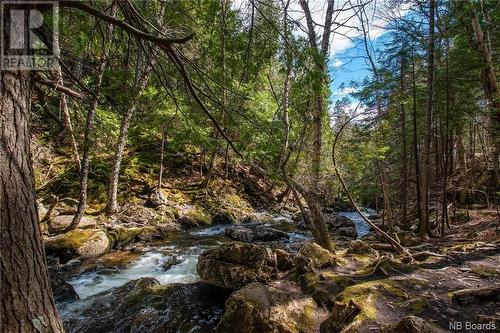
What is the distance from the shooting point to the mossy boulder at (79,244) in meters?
7.99

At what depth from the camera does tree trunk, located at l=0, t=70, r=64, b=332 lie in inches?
68.4

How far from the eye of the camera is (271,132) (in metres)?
3.72

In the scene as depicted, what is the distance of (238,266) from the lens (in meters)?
5.65

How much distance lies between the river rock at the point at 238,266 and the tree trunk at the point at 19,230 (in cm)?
380

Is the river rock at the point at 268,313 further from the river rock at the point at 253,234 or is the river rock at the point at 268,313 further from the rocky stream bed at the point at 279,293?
the river rock at the point at 253,234

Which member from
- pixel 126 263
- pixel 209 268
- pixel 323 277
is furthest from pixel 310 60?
pixel 126 263

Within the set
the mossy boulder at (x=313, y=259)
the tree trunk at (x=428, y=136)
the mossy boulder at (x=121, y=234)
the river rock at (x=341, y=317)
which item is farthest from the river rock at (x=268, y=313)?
the tree trunk at (x=428, y=136)

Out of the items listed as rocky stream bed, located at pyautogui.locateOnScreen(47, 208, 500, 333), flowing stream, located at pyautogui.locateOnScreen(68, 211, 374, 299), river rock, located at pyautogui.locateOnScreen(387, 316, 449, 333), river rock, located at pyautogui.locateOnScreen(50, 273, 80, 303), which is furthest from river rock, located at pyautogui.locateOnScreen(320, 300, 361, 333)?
river rock, located at pyautogui.locateOnScreen(50, 273, 80, 303)

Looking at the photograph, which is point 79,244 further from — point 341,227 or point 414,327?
point 341,227

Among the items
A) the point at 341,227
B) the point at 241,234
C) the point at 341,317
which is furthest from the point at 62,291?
the point at 341,227

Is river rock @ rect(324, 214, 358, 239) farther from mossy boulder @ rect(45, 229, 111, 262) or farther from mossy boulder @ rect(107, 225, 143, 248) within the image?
mossy boulder @ rect(45, 229, 111, 262)

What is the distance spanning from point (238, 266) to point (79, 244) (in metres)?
5.32

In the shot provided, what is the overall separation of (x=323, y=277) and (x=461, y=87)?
1063 centimetres

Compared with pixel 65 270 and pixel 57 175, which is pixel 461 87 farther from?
pixel 57 175
